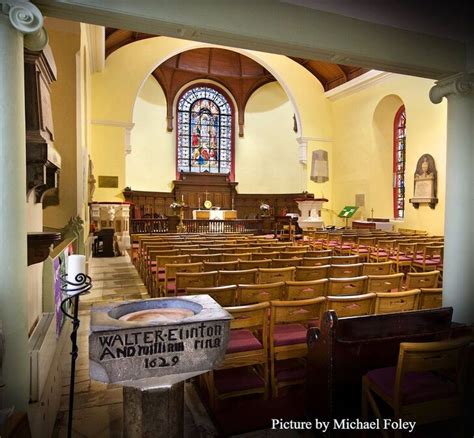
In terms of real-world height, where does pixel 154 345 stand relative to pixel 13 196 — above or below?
below

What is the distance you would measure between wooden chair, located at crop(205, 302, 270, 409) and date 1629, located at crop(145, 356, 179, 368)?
0.85 meters

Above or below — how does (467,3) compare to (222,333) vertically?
above

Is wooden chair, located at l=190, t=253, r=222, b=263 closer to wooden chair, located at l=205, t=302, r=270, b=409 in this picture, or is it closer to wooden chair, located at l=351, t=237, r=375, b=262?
wooden chair, located at l=205, t=302, r=270, b=409

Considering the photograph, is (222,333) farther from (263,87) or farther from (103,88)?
(263,87)

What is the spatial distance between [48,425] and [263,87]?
1626 centimetres

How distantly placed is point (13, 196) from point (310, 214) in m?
11.2

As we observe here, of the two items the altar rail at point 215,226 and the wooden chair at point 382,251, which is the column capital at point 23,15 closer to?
the wooden chair at point 382,251

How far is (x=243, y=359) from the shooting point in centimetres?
246

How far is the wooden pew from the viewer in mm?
2090

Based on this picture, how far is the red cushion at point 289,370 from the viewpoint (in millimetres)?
2693

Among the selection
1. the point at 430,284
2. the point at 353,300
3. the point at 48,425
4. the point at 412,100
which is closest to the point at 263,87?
the point at 412,100

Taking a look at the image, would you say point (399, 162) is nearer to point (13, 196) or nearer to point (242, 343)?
point (242, 343)

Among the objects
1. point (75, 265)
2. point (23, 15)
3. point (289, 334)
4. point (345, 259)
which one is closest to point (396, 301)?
point (289, 334)

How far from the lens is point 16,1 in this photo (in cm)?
184
